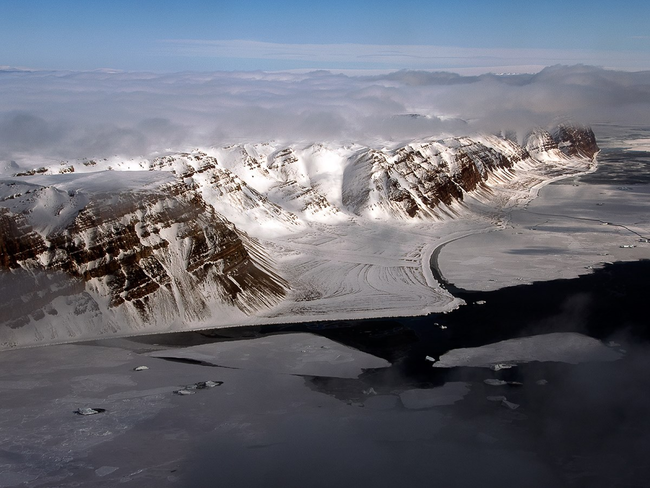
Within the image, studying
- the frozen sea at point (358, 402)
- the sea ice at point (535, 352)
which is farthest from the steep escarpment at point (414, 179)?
the sea ice at point (535, 352)

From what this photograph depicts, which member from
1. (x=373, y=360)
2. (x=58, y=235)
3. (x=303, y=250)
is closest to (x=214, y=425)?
(x=373, y=360)

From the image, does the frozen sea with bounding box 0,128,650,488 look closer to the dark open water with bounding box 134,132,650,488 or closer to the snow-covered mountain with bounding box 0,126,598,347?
the dark open water with bounding box 134,132,650,488

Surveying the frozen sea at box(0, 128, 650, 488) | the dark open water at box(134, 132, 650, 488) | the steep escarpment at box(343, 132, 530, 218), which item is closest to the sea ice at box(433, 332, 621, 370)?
the frozen sea at box(0, 128, 650, 488)

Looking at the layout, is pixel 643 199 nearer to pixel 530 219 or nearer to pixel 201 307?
pixel 530 219

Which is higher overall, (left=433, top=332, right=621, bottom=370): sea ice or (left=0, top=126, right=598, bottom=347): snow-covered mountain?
(left=0, top=126, right=598, bottom=347): snow-covered mountain

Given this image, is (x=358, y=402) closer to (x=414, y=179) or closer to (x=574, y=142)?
(x=414, y=179)

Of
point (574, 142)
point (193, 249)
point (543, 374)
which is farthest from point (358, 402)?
point (574, 142)

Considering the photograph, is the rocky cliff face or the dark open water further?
the rocky cliff face

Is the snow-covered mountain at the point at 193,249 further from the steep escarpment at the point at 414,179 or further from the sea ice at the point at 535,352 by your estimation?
the sea ice at the point at 535,352
